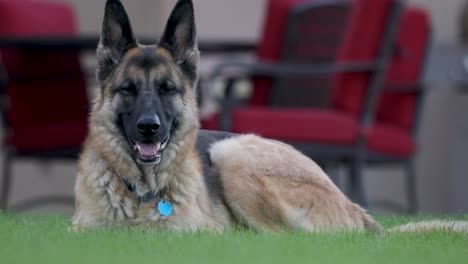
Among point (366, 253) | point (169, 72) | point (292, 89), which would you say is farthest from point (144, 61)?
point (292, 89)

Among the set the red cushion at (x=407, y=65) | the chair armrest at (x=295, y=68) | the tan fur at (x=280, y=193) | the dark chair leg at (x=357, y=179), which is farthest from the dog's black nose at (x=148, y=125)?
the red cushion at (x=407, y=65)

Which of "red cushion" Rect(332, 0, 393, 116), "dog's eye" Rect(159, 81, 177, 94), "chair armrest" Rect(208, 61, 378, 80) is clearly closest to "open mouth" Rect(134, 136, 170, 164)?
"dog's eye" Rect(159, 81, 177, 94)

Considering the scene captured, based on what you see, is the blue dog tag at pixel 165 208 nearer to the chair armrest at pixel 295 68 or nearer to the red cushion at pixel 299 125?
the red cushion at pixel 299 125

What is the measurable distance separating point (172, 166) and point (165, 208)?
10.2 inches

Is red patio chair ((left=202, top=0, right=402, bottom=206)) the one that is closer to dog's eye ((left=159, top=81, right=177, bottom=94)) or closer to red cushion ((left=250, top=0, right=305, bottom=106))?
red cushion ((left=250, top=0, right=305, bottom=106))

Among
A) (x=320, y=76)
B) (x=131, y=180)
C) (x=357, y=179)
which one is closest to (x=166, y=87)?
(x=131, y=180)

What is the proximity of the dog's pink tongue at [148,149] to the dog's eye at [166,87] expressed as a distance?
285mm

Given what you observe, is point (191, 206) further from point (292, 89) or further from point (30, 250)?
point (292, 89)

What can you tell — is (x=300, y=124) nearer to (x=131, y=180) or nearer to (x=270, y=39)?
(x=270, y=39)

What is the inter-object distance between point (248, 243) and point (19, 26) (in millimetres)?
5063

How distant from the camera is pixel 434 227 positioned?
19.1ft

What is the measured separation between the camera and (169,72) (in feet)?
18.6

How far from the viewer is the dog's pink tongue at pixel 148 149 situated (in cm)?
551

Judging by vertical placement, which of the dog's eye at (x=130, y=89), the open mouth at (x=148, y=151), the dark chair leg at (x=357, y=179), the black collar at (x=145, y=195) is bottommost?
the dark chair leg at (x=357, y=179)
